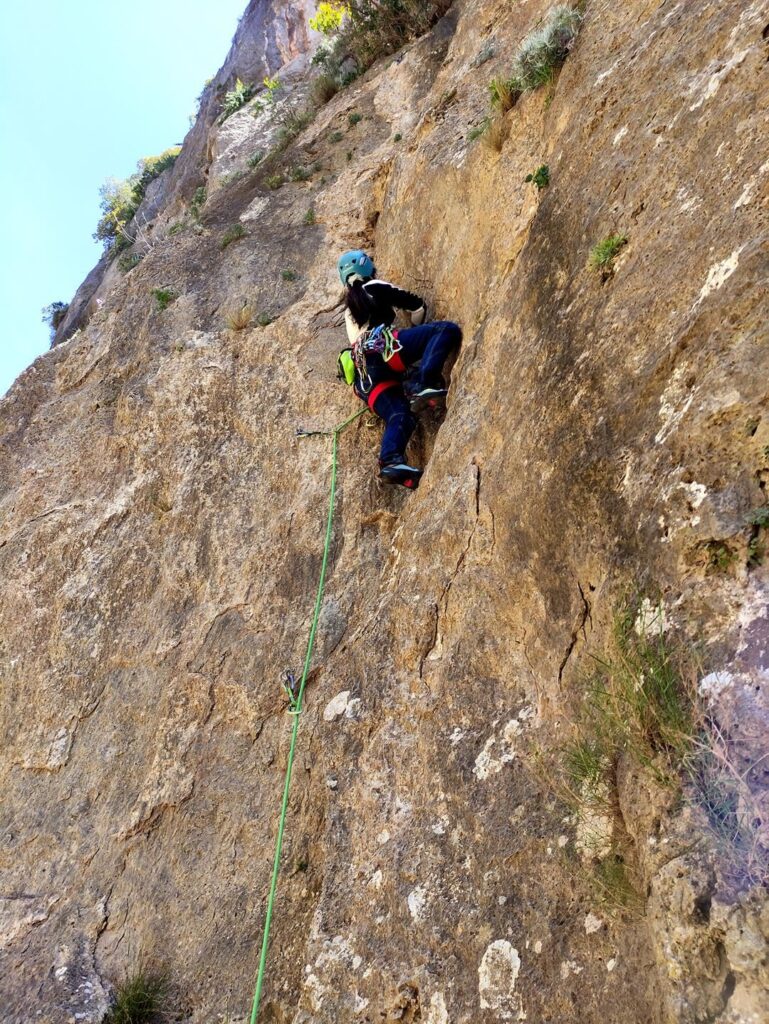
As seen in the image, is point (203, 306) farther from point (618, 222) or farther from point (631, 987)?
point (631, 987)

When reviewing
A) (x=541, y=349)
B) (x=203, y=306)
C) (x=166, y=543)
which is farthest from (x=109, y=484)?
(x=541, y=349)

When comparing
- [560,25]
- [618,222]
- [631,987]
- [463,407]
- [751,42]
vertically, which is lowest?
[631,987]

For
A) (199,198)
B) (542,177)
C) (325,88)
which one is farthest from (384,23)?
(542,177)

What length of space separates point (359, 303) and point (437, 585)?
3.35m

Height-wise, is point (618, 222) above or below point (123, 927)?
above

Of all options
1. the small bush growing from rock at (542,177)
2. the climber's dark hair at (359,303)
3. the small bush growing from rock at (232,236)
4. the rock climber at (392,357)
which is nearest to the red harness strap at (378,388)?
the rock climber at (392,357)

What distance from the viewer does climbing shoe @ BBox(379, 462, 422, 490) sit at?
264 inches

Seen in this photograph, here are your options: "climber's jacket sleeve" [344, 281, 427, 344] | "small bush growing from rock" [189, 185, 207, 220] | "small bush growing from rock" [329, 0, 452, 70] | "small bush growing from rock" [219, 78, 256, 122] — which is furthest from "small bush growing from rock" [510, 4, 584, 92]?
"small bush growing from rock" [219, 78, 256, 122]

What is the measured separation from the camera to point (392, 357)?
7.16 m

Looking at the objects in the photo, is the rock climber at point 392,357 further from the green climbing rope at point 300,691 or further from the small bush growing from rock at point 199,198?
the small bush growing from rock at point 199,198

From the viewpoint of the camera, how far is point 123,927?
579cm

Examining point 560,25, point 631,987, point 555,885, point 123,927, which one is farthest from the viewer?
point 560,25

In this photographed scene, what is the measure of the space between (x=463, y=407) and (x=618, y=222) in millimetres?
1720

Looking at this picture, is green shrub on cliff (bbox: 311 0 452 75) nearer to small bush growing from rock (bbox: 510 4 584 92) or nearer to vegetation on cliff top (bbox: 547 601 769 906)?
small bush growing from rock (bbox: 510 4 584 92)
